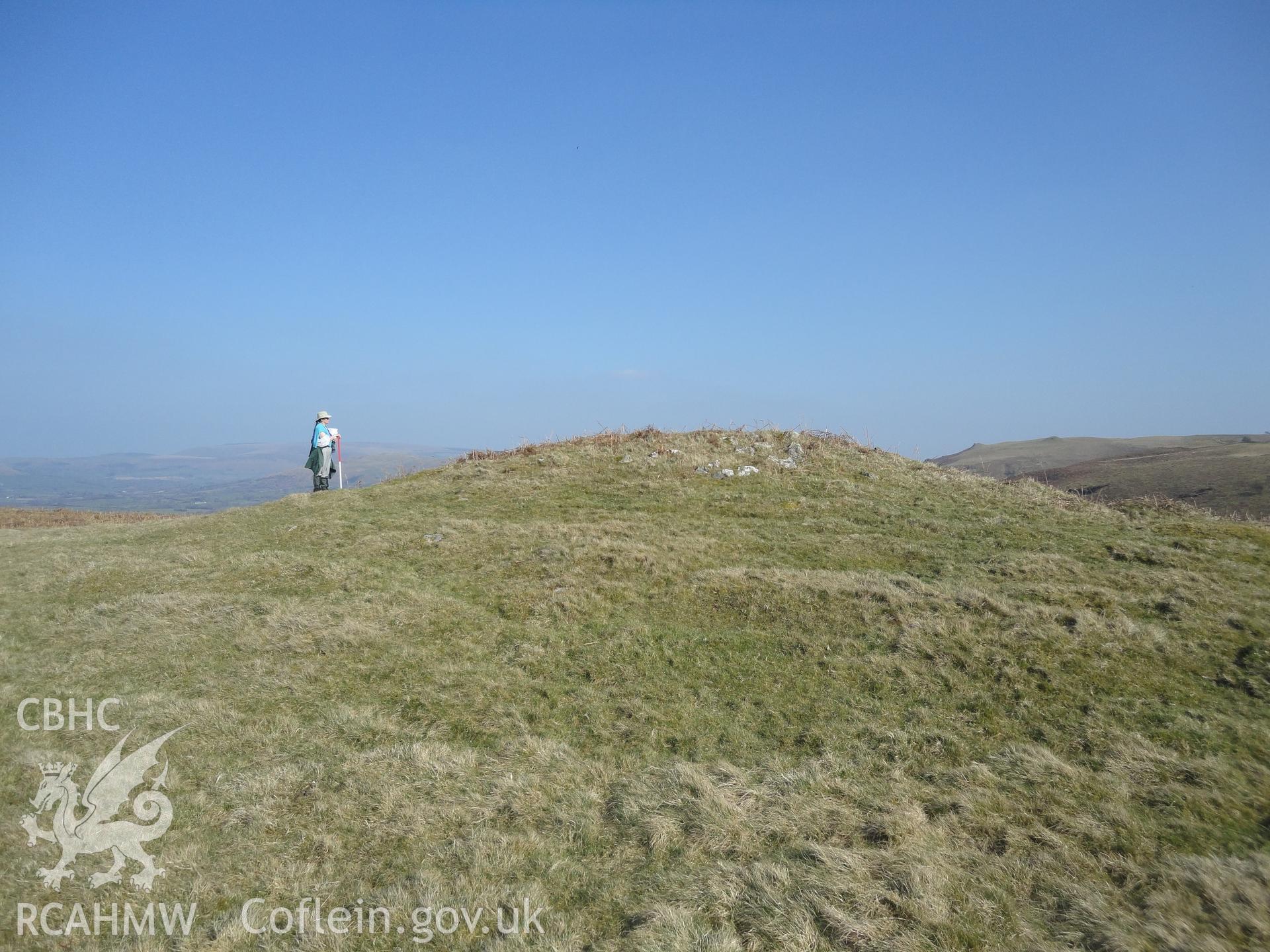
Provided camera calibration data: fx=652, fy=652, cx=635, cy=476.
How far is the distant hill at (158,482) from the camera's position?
224ft

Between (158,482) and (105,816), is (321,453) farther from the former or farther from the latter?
(158,482)

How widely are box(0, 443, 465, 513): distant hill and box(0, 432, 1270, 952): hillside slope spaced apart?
1201cm

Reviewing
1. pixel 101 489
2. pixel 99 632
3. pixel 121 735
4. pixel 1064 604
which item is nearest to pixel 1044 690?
pixel 1064 604

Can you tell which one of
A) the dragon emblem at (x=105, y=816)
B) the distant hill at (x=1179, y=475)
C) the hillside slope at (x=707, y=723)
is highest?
the distant hill at (x=1179, y=475)

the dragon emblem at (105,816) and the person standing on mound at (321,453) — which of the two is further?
the person standing on mound at (321,453)

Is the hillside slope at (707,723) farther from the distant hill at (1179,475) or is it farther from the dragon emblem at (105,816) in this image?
the distant hill at (1179,475)

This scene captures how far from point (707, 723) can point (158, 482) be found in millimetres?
164746

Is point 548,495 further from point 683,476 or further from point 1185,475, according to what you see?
point 1185,475

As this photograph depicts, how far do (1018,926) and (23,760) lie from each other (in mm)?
11078

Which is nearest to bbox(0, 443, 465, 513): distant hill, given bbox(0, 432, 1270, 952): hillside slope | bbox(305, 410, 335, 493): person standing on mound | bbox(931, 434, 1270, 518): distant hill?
bbox(305, 410, 335, 493): person standing on mound

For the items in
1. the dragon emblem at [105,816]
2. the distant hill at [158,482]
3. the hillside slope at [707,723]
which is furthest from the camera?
the distant hill at [158,482]

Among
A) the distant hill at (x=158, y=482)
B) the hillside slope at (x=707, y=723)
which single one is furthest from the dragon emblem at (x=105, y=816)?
the distant hill at (x=158, y=482)

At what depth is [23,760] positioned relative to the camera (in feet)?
26.8

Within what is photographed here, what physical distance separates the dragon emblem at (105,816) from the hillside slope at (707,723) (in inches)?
6.5
